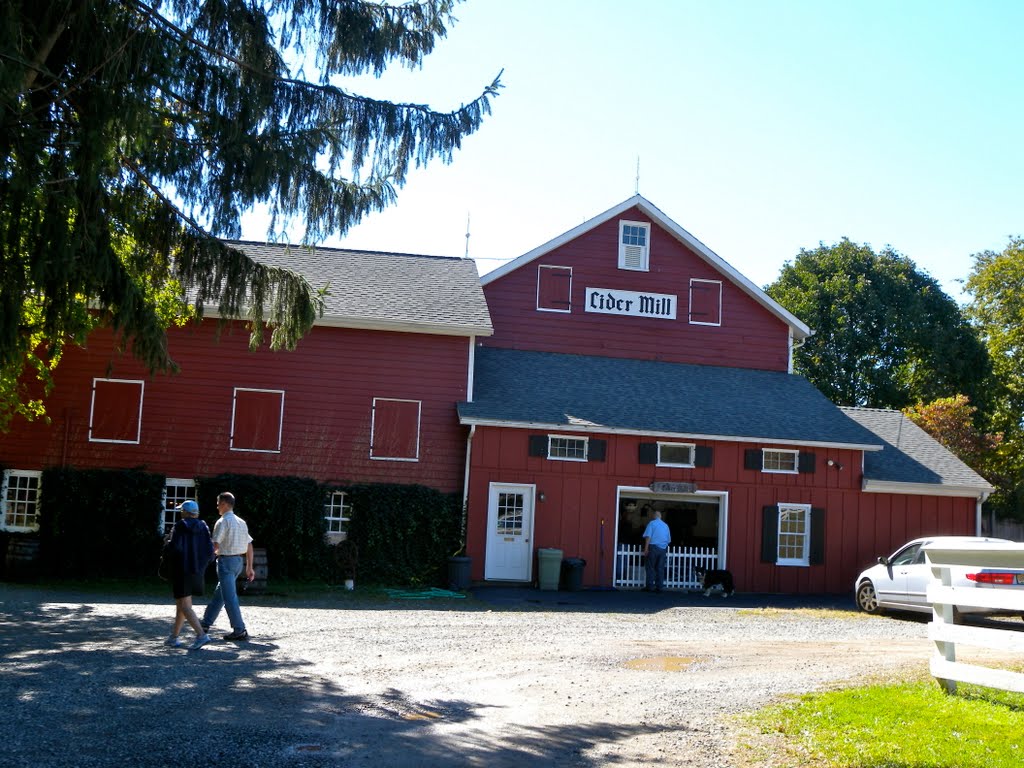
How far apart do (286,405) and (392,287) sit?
13.3 ft

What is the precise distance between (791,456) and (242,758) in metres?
18.2

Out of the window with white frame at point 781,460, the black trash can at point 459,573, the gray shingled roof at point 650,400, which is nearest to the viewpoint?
the black trash can at point 459,573

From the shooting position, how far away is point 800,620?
683 inches

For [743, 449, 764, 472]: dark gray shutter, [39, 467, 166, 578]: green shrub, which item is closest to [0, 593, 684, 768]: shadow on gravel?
[39, 467, 166, 578]: green shrub

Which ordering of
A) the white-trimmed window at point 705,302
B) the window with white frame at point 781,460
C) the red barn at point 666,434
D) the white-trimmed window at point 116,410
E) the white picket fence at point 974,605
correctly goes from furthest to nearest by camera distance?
the white-trimmed window at point 705,302 → the window with white frame at point 781,460 → the red barn at point 666,434 → the white-trimmed window at point 116,410 → the white picket fence at point 974,605

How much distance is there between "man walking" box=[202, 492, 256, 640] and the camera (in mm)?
12172

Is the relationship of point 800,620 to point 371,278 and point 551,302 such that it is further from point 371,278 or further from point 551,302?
point 371,278

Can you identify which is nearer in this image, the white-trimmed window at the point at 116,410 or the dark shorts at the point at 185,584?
the dark shorts at the point at 185,584

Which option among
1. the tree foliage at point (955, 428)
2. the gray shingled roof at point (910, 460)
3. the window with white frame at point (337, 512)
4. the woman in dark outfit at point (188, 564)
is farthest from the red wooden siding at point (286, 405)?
the tree foliage at point (955, 428)

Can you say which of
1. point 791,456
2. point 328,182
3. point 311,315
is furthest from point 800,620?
point 328,182

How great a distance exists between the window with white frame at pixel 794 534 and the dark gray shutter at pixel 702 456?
2075mm

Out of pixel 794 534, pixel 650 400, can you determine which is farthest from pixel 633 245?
pixel 794 534

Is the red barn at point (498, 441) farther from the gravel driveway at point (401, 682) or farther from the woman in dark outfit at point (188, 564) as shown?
the woman in dark outfit at point (188, 564)

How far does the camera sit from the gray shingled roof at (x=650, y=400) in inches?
878
